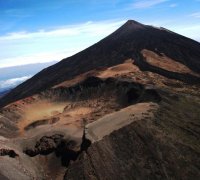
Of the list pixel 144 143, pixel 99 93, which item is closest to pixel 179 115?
pixel 144 143

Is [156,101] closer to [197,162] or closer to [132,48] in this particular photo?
[197,162]

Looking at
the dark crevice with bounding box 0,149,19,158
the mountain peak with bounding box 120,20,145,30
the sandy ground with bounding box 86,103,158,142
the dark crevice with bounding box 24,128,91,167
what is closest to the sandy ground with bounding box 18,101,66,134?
the dark crevice with bounding box 24,128,91,167

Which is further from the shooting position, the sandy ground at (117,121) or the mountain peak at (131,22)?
the mountain peak at (131,22)

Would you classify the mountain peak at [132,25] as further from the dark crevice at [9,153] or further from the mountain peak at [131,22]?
the dark crevice at [9,153]

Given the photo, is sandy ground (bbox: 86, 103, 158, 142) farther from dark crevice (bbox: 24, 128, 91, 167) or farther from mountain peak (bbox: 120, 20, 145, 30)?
mountain peak (bbox: 120, 20, 145, 30)

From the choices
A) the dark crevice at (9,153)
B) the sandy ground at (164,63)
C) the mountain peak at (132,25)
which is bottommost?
the sandy ground at (164,63)

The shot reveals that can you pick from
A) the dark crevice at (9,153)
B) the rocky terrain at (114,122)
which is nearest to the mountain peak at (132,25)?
the rocky terrain at (114,122)

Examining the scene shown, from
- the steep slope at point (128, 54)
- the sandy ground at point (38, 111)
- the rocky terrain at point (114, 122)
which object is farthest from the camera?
the steep slope at point (128, 54)

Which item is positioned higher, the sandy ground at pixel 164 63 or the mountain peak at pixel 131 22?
the mountain peak at pixel 131 22

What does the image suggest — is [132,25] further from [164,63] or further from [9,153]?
[9,153]
